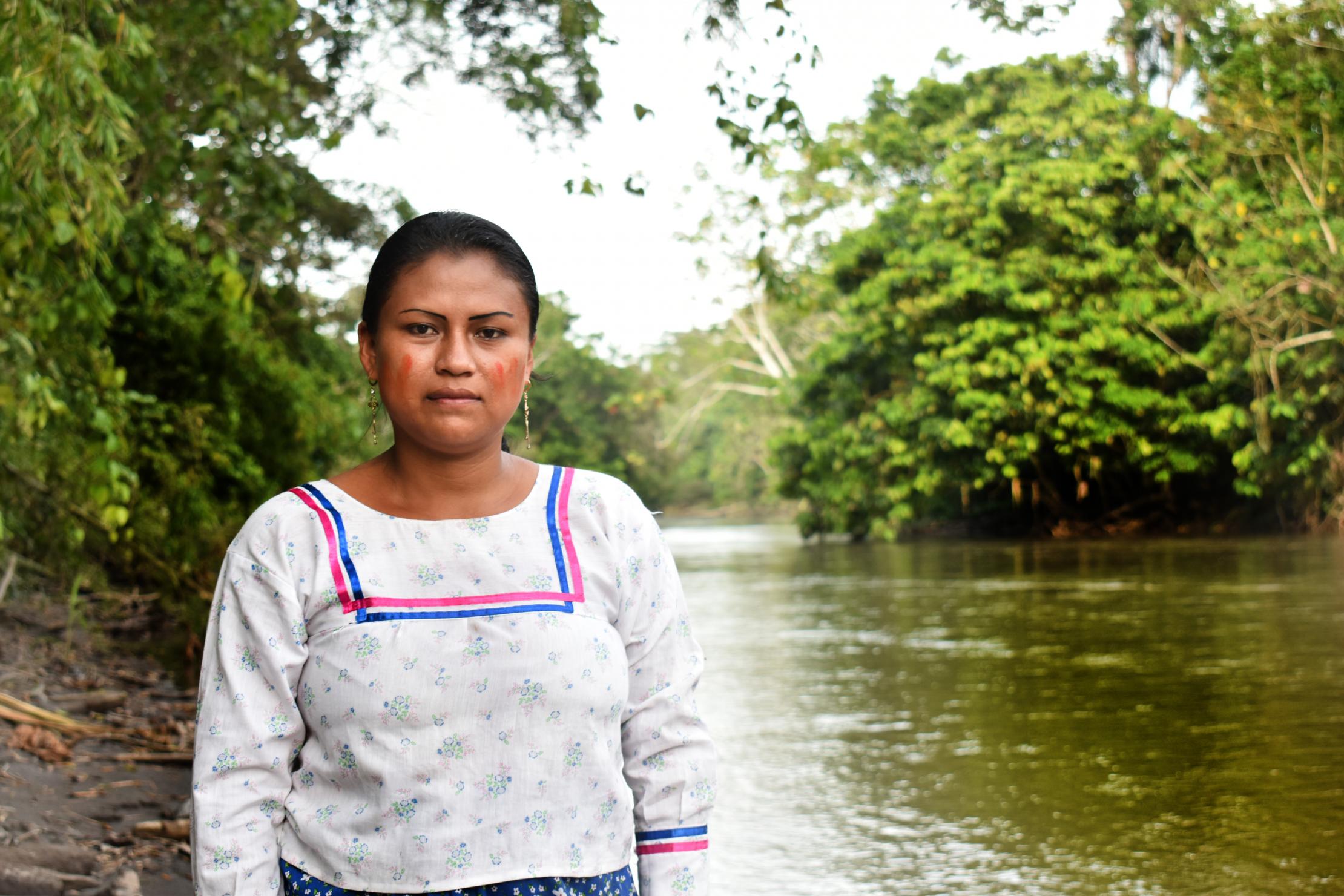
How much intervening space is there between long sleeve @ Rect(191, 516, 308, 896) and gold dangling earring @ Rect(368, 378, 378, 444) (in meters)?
0.27

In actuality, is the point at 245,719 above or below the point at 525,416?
below

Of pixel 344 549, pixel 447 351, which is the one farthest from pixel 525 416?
pixel 344 549

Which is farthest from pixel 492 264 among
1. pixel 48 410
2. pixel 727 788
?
pixel 727 788

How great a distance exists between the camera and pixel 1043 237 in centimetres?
2548

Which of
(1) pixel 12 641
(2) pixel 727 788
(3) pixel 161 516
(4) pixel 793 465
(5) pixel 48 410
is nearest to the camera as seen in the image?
(5) pixel 48 410

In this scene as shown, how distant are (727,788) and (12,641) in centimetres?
376

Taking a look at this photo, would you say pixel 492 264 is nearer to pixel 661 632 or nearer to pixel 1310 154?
pixel 661 632

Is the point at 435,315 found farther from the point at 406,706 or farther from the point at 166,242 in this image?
the point at 166,242

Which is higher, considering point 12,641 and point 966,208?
point 966,208

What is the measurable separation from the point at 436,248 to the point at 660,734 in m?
0.60

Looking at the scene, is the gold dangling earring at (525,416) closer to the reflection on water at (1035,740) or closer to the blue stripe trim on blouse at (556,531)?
the blue stripe trim on blouse at (556,531)

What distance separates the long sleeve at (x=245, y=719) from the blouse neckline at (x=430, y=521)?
0.31ft

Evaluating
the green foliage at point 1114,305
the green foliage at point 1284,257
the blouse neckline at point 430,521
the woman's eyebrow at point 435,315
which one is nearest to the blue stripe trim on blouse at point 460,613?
the blouse neckline at point 430,521

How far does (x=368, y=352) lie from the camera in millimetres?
1710
